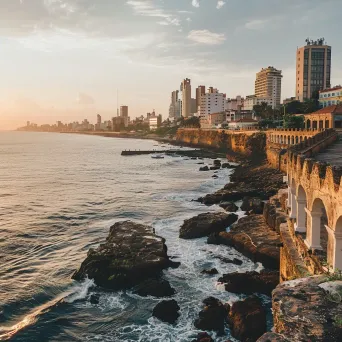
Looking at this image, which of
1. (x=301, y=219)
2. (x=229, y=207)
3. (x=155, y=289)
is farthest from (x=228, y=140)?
(x=301, y=219)

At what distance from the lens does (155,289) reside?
21031 mm

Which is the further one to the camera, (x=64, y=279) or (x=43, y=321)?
(x=64, y=279)

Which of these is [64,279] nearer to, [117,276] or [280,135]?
[117,276]

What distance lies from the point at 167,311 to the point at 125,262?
17.8 ft

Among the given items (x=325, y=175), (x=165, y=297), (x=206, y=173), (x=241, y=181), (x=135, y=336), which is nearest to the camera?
(x=325, y=175)

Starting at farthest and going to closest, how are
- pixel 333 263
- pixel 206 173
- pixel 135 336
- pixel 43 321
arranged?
pixel 206 173 < pixel 43 321 < pixel 135 336 < pixel 333 263

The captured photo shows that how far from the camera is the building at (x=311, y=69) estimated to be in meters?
158

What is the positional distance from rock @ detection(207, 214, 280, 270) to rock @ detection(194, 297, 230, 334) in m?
6.72

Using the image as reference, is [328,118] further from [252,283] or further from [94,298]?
[94,298]

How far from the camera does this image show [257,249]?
985 inches

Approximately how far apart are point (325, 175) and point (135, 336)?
11.4 metres

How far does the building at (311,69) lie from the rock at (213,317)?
15443cm

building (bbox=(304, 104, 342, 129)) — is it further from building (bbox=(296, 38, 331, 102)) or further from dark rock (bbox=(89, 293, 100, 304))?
building (bbox=(296, 38, 331, 102))

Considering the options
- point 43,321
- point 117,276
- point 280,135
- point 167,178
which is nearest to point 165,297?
point 117,276
